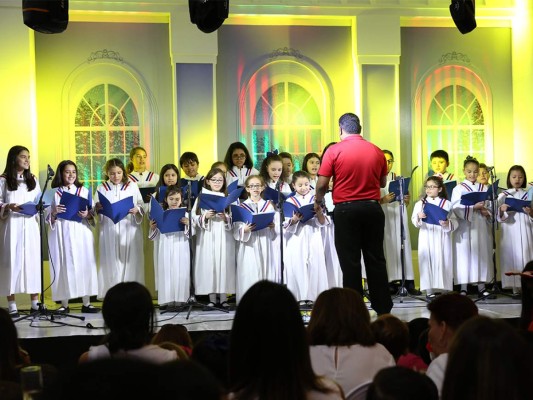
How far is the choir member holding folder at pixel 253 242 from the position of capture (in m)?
8.84

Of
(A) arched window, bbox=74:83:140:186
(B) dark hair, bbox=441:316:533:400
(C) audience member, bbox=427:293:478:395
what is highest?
(A) arched window, bbox=74:83:140:186

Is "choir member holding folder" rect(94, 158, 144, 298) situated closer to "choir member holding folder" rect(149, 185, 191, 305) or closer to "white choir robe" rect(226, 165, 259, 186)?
"choir member holding folder" rect(149, 185, 191, 305)

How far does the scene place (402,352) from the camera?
13.7 ft

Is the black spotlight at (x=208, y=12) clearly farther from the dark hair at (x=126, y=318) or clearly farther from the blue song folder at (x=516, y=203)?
the dark hair at (x=126, y=318)

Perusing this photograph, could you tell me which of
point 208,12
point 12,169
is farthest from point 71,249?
point 208,12

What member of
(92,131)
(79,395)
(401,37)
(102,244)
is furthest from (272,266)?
(79,395)

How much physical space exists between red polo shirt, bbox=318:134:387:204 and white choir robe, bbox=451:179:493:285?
326cm

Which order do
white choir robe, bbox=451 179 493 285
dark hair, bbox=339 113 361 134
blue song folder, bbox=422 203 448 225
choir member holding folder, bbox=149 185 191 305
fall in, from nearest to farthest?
dark hair, bbox=339 113 361 134 < choir member holding folder, bbox=149 185 191 305 < blue song folder, bbox=422 203 448 225 < white choir robe, bbox=451 179 493 285

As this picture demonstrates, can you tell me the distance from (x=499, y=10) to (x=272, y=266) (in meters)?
5.30

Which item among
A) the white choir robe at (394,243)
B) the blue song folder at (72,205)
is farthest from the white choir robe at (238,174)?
the blue song folder at (72,205)

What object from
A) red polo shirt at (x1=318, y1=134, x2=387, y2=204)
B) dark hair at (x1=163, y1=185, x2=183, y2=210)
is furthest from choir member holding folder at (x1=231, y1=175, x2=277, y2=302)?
red polo shirt at (x1=318, y1=134, x2=387, y2=204)

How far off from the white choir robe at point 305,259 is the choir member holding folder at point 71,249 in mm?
2110

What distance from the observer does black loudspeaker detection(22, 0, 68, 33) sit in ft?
23.3

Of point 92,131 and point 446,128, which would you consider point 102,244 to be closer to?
point 92,131
